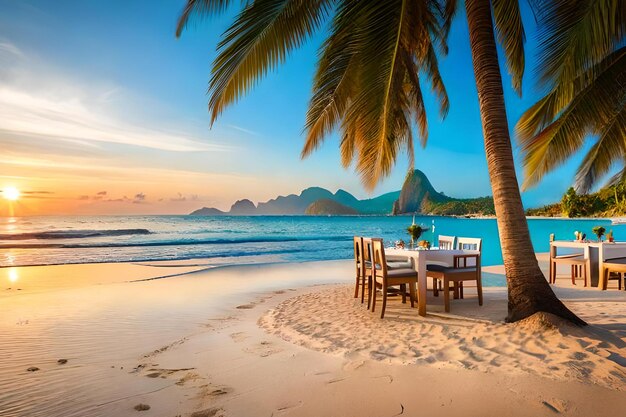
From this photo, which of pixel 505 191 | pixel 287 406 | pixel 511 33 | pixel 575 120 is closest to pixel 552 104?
pixel 575 120

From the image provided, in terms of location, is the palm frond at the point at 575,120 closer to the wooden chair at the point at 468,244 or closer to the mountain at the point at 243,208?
the wooden chair at the point at 468,244

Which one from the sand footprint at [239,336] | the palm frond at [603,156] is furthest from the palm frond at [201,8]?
the palm frond at [603,156]

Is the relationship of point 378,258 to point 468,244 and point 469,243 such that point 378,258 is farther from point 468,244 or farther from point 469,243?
point 468,244

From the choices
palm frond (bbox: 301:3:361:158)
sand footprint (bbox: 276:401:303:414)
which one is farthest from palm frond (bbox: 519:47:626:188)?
sand footprint (bbox: 276:401:303:414)

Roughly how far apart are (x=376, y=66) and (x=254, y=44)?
1.45m

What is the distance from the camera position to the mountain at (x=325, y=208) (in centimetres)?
8516

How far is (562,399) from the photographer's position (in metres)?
2.47

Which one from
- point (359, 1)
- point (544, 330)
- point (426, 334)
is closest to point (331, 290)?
point (426, 334)

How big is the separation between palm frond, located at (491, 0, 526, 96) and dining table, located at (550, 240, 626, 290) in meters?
3.70

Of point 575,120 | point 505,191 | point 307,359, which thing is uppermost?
point 575,120

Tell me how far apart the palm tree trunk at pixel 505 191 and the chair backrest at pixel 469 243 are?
1.80 meters

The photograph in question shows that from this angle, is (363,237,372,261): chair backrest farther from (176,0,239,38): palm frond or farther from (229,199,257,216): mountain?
(229,199,257,216): mountain

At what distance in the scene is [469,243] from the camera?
639 cm

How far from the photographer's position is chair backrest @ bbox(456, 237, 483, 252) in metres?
6.03
